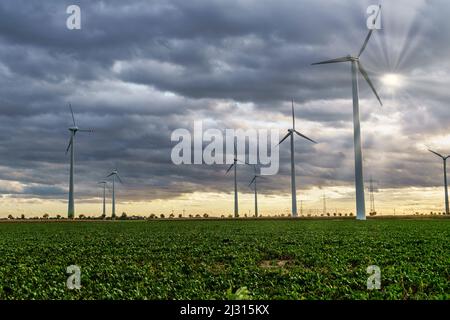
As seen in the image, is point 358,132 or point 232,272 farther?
point 358,132

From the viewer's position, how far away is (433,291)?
59.0ft

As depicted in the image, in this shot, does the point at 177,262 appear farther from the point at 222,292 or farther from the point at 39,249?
the point at 39,249

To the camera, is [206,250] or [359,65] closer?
[206,250]

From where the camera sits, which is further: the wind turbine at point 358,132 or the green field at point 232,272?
the wind turbine at point 358,132

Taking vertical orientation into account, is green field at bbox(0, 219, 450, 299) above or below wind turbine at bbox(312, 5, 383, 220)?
below

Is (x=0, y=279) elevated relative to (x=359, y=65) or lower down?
lower down

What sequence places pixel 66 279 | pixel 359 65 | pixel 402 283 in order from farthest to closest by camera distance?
1. pixel 359 65
2. pixel 66 279
3. pixel 402 283

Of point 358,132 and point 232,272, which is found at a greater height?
point 358,132

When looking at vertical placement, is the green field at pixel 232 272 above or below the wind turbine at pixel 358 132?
below

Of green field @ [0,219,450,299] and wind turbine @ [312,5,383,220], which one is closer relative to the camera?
green field @ [0,219,450,299]
